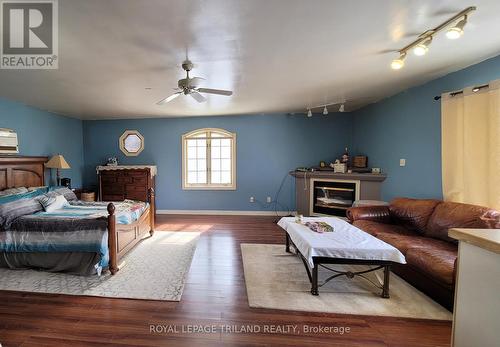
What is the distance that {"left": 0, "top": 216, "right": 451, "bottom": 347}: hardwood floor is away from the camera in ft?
5.69

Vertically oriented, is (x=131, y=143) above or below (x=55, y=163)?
above

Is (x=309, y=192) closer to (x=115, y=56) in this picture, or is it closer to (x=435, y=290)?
(x=435, y=290)

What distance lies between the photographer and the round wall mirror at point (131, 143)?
5762 millimetres

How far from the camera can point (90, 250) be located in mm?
2588

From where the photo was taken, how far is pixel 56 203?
11.1 ft

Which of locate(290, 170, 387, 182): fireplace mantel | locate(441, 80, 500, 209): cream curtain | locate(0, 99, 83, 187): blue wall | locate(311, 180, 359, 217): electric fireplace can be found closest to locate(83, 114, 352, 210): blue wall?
locate(0, 99, 83, 187): blue wall

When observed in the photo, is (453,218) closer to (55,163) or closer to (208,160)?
(208,160)

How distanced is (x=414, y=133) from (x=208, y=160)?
14.2 ft

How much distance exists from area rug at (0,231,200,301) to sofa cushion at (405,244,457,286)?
2450 millimetres

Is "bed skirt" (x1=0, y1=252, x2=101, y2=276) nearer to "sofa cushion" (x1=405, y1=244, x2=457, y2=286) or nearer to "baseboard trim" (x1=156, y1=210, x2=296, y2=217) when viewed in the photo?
"baseboard trim" (x1=156, y1=210, x2=296, y2=217)

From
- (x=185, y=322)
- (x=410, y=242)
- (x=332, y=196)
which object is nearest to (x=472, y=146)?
(x=410, y=242)

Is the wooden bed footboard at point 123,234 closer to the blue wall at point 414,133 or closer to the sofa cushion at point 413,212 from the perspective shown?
the sofa cushion at point 413,212
